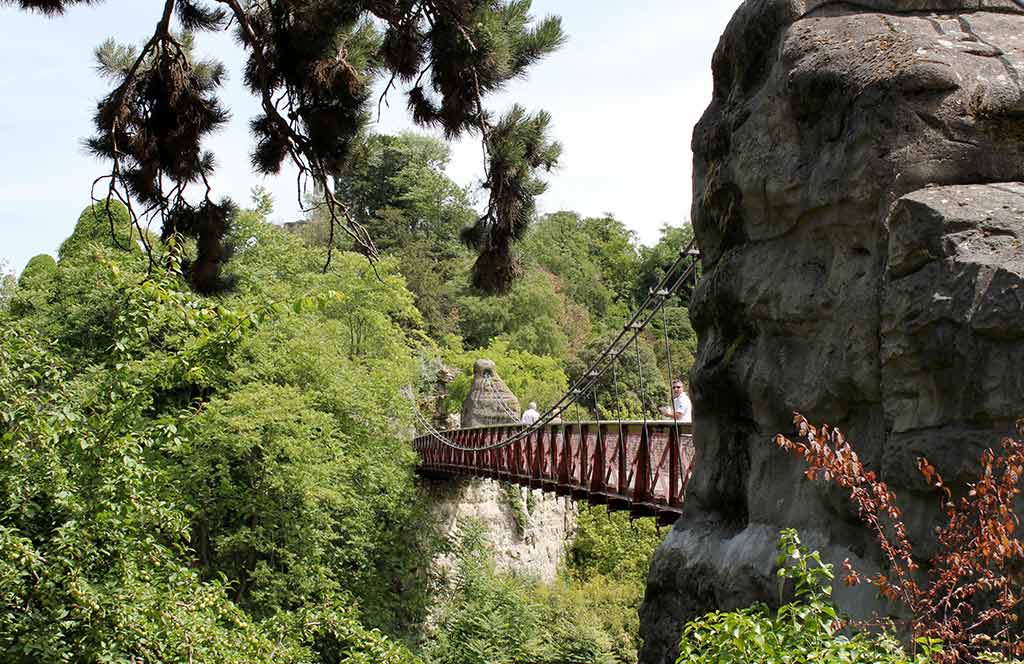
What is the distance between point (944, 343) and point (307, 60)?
138 inches

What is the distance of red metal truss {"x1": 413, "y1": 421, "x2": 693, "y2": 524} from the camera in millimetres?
6711

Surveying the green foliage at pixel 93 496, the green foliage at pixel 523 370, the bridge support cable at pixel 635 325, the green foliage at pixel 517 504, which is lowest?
the green foliage at pixel 517 504

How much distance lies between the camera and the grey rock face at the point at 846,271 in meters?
3.21

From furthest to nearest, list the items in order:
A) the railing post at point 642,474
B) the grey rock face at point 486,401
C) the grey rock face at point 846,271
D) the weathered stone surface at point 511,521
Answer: the grey rock face at point 486,401
the weathered stone surface at point 511,521
the railing post at point 642,474
the grey rock face at point 846,271

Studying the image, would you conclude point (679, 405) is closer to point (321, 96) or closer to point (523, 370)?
point (321, 96)

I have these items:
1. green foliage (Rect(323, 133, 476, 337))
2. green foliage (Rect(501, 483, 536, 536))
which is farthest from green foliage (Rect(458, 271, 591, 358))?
green foliage (Rect(501, 483, 536, 536))

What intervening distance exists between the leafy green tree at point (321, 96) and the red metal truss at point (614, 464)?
5.60ft

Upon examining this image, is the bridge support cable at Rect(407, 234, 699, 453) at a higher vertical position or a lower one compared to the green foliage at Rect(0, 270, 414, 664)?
higher

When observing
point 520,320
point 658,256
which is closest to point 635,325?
point 520,320

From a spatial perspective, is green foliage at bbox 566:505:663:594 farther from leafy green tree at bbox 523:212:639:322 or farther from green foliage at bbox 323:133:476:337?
leafy green tree at bbox 523:212:639:322

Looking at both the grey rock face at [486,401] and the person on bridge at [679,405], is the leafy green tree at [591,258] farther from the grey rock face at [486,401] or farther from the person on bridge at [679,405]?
the person on bridge at [679,405]

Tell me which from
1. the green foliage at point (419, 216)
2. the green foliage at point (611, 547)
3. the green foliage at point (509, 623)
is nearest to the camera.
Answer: the green foliage at point (509, 623)

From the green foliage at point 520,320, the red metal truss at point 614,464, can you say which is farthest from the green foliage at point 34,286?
the green foliage at point 520,320

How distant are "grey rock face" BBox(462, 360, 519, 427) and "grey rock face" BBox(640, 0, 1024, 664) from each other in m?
16.0
